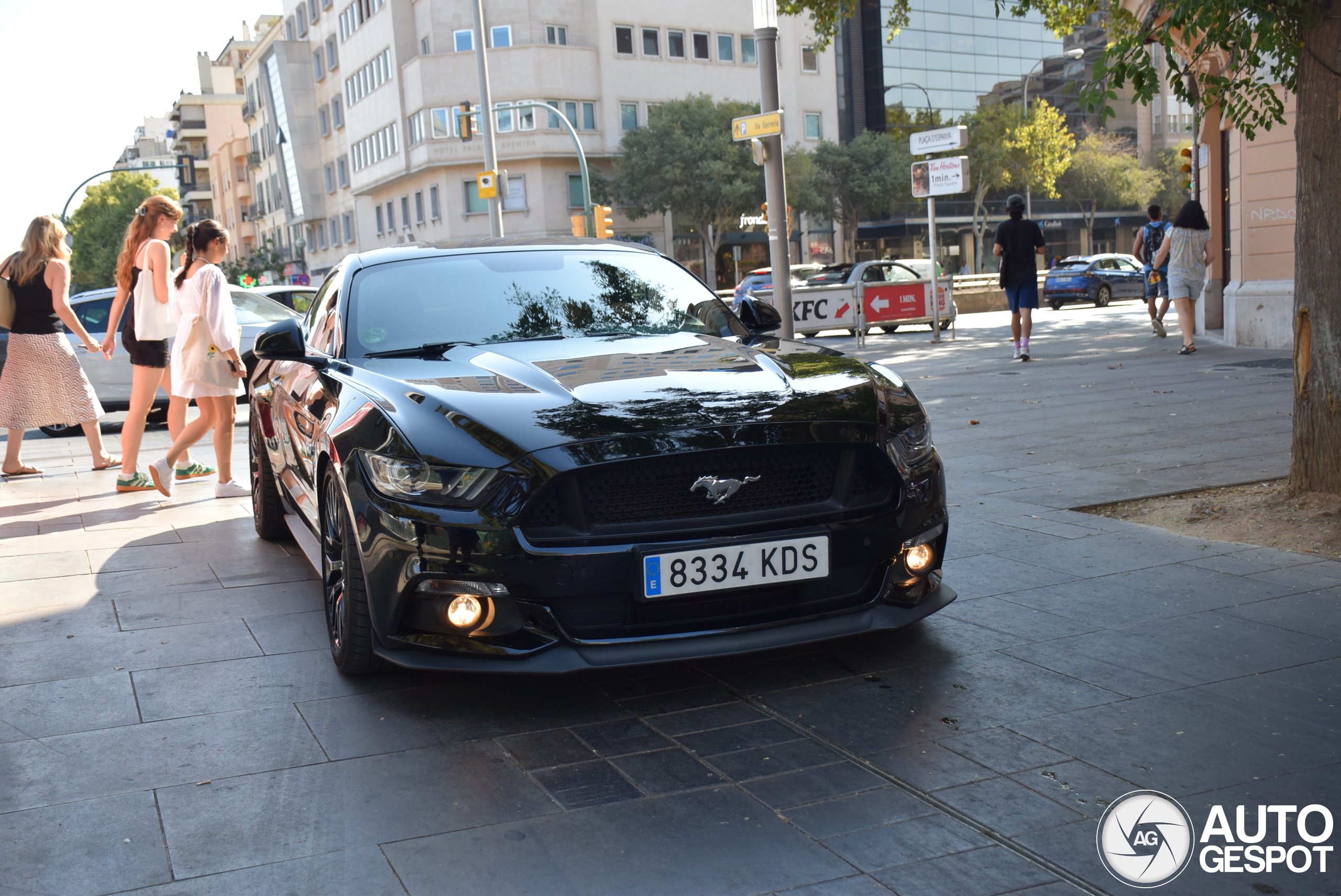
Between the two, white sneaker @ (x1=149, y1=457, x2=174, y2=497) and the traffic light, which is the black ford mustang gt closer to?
white sneaker @ (x1=149, y1=457, x2=174, y2=497)

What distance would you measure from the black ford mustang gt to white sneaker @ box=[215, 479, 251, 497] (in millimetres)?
4245

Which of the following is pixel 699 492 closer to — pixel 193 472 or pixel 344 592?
pixel 344 592

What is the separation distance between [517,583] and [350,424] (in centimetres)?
97

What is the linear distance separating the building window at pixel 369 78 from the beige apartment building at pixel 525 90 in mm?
101

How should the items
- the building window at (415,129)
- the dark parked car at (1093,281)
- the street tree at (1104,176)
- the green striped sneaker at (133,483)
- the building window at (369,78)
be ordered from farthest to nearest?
the street tree at (1104,176)
the building window at (369,78)
the building window at (415,129)
the dark parked car at (1093,281)
the green striped sneaker at (133,483)

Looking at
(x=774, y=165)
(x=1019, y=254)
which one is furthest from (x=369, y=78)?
(x=774, y=165)

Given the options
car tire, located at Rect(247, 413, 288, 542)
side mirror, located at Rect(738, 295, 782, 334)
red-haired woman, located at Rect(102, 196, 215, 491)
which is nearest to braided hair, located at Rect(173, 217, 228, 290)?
red-haired woman, located at Rect(102, 196, 215, 491)

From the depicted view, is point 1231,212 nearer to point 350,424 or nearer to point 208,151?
point 350,424

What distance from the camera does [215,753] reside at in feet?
11.7

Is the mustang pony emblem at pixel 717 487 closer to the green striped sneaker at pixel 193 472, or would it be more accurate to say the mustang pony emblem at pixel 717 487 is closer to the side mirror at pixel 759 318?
the side mirror at pixel 759 318

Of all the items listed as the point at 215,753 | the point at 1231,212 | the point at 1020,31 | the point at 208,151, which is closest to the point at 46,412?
the point at 215,753

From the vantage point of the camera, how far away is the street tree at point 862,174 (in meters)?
58.2

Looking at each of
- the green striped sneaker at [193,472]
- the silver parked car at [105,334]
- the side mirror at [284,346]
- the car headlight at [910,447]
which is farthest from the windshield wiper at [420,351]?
the silver parked car at [105,334]

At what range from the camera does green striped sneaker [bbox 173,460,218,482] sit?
9.36 meters
